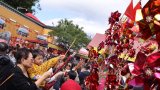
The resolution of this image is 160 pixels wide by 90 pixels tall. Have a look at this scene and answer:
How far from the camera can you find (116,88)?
2.74 metres

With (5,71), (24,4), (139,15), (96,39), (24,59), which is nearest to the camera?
(139,15)

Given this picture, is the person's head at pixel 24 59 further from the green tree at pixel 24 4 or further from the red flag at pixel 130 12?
the green tree at pixel 24 4

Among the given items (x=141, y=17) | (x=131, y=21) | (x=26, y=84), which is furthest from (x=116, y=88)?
(x=26, y=84)

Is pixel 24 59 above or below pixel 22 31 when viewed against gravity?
below

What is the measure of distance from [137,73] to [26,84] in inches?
101

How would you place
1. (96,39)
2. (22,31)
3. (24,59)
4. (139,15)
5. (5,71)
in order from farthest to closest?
(22,31)
(24,59)
(5,71)
(96,39)
(139,15)

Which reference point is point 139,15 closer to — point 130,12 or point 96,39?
point 130,12

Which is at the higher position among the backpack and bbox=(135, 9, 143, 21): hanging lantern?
bbox=(135, 9, 143, 21): hanging lantern

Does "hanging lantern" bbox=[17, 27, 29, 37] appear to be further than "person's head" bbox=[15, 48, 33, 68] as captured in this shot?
Yes

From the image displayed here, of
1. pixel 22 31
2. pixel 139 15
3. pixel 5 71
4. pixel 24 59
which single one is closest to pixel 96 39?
pixel 5 71

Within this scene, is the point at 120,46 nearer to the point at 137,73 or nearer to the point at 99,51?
the point at 99,51

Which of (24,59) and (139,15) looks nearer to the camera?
(139,15)

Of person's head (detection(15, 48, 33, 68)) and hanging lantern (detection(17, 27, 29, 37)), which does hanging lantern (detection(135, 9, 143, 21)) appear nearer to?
person's head (detection(15, 48, 33, 68))

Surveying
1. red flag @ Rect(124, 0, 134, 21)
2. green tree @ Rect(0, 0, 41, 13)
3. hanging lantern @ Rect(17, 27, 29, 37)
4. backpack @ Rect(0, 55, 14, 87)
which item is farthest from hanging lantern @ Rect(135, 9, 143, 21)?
green tree @ Rect(0, 0, 41, 13)
